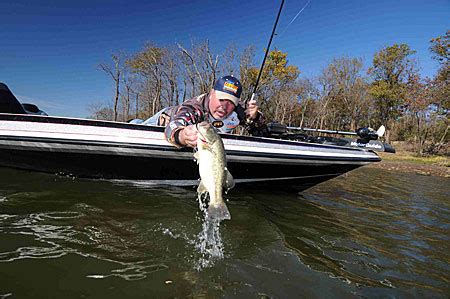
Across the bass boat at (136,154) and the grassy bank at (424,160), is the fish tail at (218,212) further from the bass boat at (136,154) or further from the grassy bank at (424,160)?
the grassy bank at (424,160)

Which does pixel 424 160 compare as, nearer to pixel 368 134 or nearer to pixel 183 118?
pixel 368 134

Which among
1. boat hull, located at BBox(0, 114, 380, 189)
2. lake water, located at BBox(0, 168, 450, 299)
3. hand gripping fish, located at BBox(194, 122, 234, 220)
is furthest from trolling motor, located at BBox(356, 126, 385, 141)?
hand gripping fish, located at BBox(194, 122, 234, 220)

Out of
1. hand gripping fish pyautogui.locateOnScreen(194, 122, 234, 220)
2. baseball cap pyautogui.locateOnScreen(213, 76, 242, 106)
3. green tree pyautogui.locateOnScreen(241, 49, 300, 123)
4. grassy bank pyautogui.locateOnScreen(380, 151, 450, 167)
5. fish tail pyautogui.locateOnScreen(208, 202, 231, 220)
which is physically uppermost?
green tree pyautogui.locateOnScreen(241, 49, 300, 123)

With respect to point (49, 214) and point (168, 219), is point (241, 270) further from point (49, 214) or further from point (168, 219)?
point (49, 214)

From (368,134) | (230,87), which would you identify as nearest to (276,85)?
(368,134)

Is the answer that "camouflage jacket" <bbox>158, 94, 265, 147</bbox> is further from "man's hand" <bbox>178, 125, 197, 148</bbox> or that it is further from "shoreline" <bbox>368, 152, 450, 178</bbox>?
"shoreline" <bbox>368, 152, 450, 178</bbox>

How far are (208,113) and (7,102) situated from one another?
13.5 ft

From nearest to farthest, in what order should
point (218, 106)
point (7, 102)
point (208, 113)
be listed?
1. point (218, 106)
2. point (208, 113)
3. point (7, 102)

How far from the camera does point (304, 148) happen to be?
5094mm

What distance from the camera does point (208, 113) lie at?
4.60 meters

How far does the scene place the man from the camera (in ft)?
12.1

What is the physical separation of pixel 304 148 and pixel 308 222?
1447mm

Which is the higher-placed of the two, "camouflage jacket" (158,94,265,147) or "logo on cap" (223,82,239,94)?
"logo on cap" (223,82,239,94)

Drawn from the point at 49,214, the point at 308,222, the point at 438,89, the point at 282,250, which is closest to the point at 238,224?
the point at 282,250
